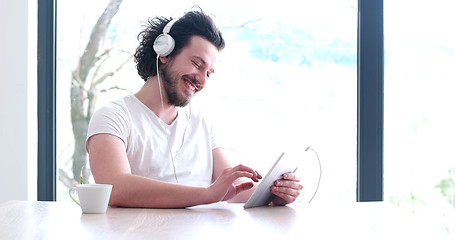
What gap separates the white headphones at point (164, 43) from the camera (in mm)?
1930

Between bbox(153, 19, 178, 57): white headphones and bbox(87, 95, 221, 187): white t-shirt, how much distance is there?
0.21m

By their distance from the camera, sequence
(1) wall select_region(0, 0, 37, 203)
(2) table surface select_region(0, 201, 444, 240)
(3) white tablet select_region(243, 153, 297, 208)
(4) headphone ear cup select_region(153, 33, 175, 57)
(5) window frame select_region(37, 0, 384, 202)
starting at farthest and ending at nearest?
(5) window frame select_region(37, 0, 384, 202)
(1) wall select_region(0, 0, 37, 203)
(4) headphone ear cup select_region(153, 33, 175, 57)
(3) white tablet select_region(243, 153, 297, 208)
(2) table surface select_region(0, 201, 444, 240)

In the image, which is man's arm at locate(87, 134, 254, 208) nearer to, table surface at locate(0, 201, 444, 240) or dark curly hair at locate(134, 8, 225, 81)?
table surface at locate(0, 201, 444, 240)

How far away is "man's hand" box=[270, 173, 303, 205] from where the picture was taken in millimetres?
1542

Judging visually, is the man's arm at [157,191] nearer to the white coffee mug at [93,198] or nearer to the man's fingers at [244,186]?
the man's fingers at [244,186]

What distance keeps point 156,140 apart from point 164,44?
37 cm

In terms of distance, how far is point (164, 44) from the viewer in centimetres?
194

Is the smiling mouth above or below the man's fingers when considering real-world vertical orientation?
above

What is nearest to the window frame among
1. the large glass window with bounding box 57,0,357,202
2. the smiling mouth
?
the large glass window with bounding box 57,0,357,202

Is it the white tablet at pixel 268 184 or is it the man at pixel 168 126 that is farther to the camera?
the man at pixel 168 126

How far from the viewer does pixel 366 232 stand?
110cm
